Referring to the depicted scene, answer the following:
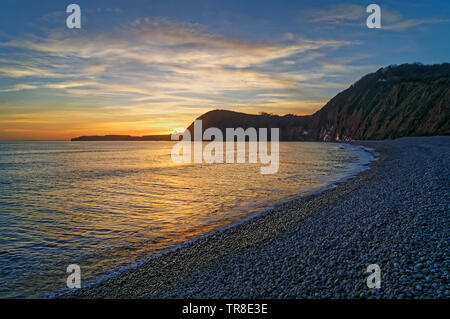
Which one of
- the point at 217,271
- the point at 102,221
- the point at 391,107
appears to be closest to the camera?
the point at 217,271

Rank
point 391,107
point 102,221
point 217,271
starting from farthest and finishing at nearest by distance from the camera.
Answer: point 391,107 → point 102,221 → point 217,271

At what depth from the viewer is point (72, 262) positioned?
8555 mm

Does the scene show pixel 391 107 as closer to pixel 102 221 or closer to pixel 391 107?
pixel 391 107

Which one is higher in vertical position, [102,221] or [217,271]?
[217,271]

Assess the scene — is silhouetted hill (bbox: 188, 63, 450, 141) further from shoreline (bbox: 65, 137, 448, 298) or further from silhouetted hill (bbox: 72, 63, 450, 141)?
shoreline (bbox: 65, 137, 448, 298)

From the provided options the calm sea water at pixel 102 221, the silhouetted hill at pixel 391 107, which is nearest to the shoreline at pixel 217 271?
the calm sea water at pixel 102 221

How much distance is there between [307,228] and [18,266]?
365 inches

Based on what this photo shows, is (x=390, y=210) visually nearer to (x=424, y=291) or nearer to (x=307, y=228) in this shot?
(x=307, y=228)

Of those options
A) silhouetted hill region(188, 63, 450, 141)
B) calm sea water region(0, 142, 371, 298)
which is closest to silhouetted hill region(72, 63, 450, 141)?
silhouetted hill region(188, 63, 450, 141)

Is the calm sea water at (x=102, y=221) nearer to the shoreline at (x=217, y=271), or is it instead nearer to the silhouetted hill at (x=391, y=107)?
the shoreline at (x=217, y=271)

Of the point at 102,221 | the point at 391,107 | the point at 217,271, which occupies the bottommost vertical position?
the point at 102,221

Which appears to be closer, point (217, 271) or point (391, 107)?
point (217, 271)

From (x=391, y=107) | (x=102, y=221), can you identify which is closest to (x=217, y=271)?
(x=102, y=221)
